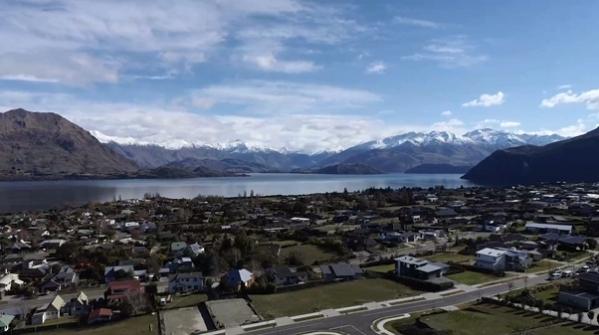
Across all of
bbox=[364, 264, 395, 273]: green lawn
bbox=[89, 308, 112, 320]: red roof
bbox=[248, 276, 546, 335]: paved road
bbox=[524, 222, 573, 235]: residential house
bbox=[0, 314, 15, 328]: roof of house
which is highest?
bbox=[524, 222, 573, 235]: residential house

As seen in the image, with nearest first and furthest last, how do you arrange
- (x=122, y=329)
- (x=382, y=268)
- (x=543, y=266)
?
(x=122, y=329)
(x=543, y=266)
(x=382, y=268)

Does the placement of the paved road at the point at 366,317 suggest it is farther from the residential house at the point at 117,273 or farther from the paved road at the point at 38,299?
the residential house at the point at 117,273

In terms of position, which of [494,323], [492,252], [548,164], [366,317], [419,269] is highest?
[548,164]

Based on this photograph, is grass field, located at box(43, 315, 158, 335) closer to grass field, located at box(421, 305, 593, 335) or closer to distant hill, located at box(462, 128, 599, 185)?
grass field, located at box(421, 305, 593, 335)

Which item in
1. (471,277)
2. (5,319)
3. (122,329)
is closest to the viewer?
(122,329)

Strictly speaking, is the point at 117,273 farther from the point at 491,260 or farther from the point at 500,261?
the point at 500,261

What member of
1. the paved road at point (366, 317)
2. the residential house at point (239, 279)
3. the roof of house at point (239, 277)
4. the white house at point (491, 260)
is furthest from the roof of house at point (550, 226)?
the roof of house at point (239, 277)

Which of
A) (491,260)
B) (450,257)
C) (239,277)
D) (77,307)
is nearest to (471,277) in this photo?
(491,260)

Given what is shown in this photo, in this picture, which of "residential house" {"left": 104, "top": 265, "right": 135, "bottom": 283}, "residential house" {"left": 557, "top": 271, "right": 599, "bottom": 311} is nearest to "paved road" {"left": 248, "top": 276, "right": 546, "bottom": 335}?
"residential house" {"left": 557, "top": 271, "right": 599, "bottom": 311}
